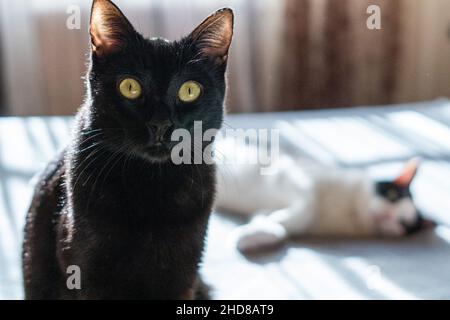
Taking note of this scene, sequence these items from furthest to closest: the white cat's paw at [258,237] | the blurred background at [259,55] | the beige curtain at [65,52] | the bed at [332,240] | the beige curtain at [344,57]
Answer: the beige curtain at [65,52] < the blurred background at [259,55] < the beige curtain at [344,57] < the white cat's paw at [258,237] < the bed at [332,240]

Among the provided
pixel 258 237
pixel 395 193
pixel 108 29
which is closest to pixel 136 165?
pixel 108 29

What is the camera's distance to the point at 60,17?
2.26m

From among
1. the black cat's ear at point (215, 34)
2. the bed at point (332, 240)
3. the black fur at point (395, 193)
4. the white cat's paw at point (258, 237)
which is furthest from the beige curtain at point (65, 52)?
the black cat's ear at point (215, 34)

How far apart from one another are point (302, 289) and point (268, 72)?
152 centimetres

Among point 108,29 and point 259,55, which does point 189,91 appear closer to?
point 108,29

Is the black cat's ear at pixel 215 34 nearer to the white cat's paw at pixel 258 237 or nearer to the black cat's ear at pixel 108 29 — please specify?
the black cat's ear at pixel 108 29

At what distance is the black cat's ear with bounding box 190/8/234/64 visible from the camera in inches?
32.0

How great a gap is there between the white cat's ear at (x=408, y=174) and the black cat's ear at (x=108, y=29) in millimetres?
843

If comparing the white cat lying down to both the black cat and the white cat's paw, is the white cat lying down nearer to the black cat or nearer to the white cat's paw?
the white cat's paw

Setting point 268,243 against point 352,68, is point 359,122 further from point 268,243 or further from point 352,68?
point 268,243

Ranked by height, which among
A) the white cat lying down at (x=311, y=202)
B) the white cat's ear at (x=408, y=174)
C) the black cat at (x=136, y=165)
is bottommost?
the white cat lying down at (x=311, y=202)

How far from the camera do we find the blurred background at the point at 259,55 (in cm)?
213

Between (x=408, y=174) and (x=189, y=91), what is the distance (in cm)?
78
